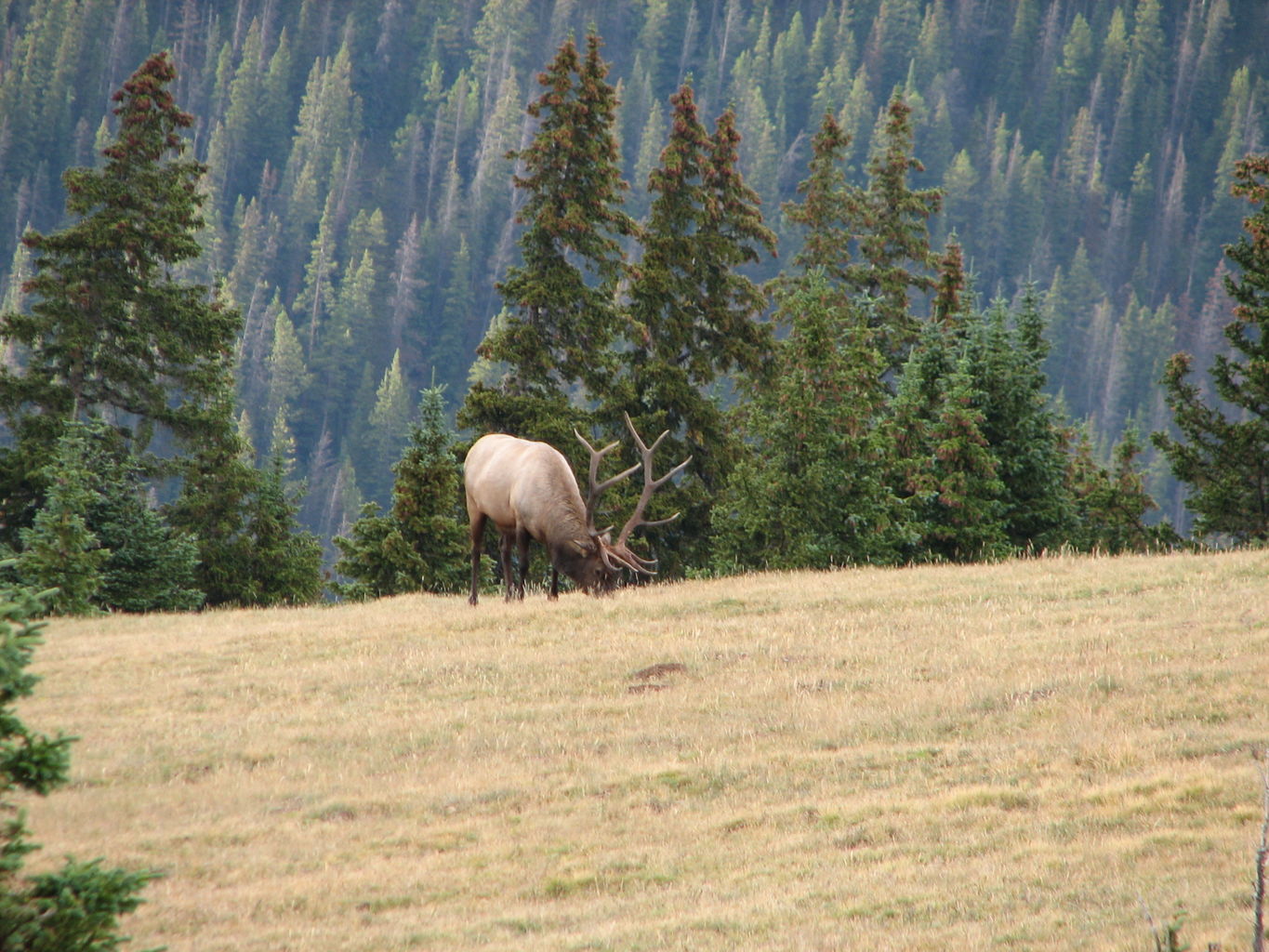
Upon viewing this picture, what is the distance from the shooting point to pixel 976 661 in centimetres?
1492

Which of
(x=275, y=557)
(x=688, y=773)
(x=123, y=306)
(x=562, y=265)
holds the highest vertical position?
(x=562, y=265)

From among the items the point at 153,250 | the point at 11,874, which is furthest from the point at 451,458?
the point at 11,874

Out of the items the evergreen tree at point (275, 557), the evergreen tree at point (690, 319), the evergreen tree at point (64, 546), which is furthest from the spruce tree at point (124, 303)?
the evergreen tree at point (690, 319)

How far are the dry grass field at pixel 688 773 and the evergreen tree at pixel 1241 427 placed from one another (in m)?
12.6

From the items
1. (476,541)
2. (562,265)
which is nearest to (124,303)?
(562,265)

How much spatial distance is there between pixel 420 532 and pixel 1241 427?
61.4 ft

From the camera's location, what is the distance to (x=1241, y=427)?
30.7 meters

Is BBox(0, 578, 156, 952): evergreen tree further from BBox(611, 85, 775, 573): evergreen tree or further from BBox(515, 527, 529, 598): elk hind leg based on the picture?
BBox(611, 85, 775, 573): evergreen tree

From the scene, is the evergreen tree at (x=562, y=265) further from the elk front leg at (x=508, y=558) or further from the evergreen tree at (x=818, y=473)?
the elk front leg at (x=508, y=558)

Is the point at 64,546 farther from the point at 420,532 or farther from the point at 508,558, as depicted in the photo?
the point at 508,558

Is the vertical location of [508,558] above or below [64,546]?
above

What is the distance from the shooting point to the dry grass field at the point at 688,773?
8758 mm

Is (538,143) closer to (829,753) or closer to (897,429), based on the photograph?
(897,429)

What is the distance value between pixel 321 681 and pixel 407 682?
0.98 metres
